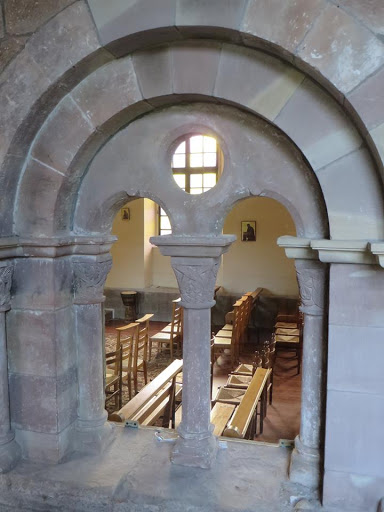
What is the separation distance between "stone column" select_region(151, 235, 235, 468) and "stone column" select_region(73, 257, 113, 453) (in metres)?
0.42

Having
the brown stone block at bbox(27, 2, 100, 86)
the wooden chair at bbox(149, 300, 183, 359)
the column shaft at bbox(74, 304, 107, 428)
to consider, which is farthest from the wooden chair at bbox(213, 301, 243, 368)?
the brown stone block at bbox(27, 2, 100, 86)

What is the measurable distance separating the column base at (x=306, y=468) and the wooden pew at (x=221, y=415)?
4.48 ft

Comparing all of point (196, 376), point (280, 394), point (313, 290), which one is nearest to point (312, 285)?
point (313, 290)

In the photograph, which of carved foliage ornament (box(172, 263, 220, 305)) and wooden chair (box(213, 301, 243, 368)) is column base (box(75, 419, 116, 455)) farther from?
wooden chair (box(213, 301, 243, 368))

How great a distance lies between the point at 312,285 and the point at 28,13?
5.94ft

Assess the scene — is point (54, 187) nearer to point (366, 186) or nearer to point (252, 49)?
point (252, 49)

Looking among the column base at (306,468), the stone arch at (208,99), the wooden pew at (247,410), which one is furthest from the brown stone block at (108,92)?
the wooden pew at (247,410)

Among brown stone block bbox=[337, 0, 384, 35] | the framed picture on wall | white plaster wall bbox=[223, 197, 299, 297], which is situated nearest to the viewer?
brown stone block bbox=[337, 0, 384, 35]

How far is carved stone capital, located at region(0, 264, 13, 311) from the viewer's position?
226cm

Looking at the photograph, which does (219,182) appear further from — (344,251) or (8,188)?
(8,188)

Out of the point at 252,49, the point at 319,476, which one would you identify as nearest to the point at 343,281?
the point at 319,476

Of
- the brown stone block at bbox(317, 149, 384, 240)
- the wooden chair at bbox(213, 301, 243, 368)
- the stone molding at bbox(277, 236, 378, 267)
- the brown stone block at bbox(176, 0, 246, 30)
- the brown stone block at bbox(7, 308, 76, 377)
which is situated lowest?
the wooden chair at bbox(213, 301, 243, 368)

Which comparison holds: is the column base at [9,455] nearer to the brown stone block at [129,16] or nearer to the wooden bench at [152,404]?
the wooden bench at [152,404]

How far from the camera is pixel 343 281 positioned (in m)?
1.93
